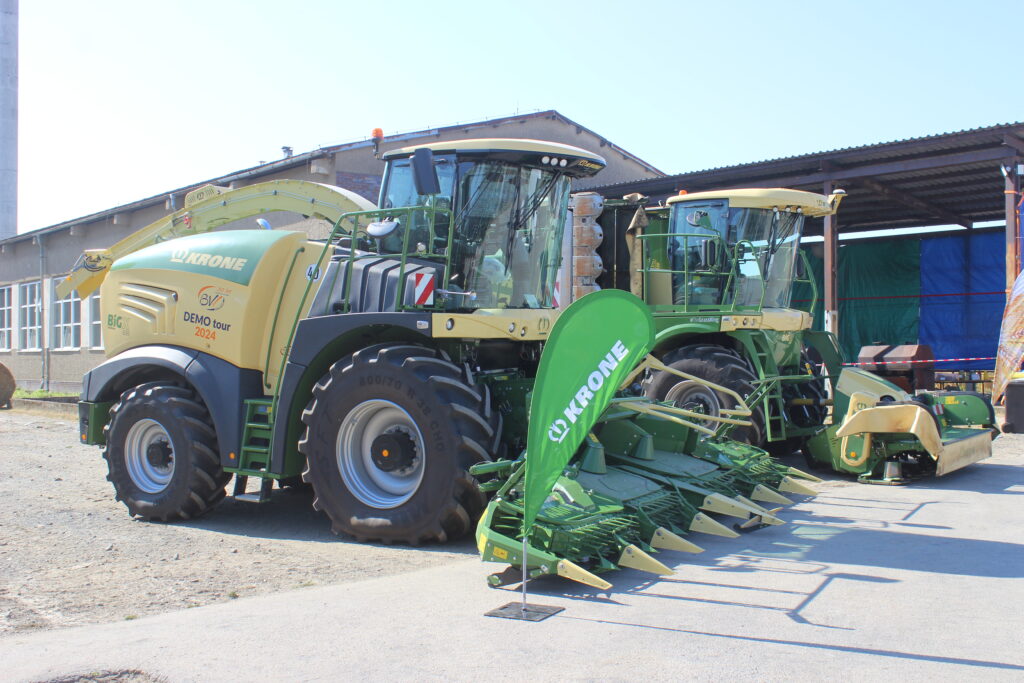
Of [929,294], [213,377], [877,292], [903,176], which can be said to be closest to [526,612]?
[213,377]

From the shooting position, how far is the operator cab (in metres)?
7.06

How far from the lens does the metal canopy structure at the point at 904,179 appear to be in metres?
15.9

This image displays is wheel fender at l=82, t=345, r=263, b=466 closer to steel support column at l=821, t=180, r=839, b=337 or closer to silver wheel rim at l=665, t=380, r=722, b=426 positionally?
silver wheel rim at l=665, t=380, r=722, b=426

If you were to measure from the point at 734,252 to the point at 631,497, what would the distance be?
16.9 feet

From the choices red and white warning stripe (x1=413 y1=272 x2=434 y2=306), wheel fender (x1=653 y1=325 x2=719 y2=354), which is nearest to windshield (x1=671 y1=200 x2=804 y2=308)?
wheel fender (x1=653 y1=325 x2=719 y2=354)

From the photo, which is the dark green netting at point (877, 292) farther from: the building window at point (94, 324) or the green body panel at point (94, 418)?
the building window at point (94, 324)

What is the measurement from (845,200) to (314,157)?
12.4 m

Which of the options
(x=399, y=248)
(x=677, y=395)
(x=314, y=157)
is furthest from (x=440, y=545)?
(x=314, y=157)

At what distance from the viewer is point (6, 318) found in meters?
29.9

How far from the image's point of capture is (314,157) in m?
16.8

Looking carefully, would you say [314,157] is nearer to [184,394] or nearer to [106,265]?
[106,265]

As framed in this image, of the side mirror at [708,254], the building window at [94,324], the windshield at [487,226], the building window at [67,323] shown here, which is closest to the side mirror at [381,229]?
the windshield at [487,226]

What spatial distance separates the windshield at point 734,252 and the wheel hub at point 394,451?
5.01 metres

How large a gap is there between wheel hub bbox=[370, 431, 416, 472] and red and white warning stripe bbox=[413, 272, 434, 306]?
38.2 inches
